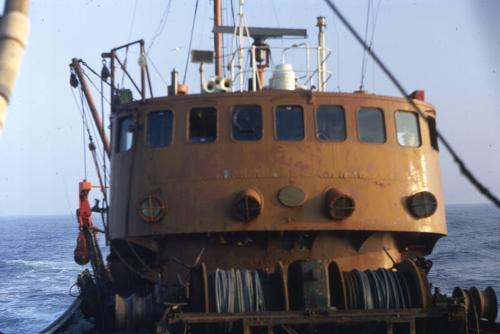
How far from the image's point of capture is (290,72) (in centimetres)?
1250

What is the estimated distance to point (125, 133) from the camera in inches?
493

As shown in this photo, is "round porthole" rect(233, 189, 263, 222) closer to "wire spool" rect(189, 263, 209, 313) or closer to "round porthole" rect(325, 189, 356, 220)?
"round porthole" rect(325, 189, 356, 220)

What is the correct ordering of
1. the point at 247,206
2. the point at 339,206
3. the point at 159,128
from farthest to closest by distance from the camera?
the point at 159,128 → the point at 339,206 → the point at 247,206

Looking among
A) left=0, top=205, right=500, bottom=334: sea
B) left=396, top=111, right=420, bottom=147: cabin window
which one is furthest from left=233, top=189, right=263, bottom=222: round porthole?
left=0, top=205, right=500, bottom=334: sea

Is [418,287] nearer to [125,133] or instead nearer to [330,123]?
[330,123]

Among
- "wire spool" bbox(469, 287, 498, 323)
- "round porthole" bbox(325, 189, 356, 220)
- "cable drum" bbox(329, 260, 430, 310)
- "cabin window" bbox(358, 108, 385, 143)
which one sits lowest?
"wire spool" bbox(469, 287, 498, 323)

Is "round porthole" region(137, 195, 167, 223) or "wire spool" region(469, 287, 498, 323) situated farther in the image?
"round porthole" region(137, 195, 167, 223)

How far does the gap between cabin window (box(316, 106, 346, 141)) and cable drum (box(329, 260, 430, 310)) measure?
2551 millimetres

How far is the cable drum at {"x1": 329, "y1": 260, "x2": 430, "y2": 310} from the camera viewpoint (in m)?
9.36

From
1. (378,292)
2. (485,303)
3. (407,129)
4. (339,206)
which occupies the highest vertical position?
(407,129)

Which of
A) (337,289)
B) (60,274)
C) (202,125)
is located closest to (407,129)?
(202,125)

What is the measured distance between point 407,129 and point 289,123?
200 centimetres

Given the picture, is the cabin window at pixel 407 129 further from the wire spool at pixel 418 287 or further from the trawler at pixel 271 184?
the wire spool at pixel 418 287

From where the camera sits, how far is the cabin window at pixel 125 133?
12.2m
